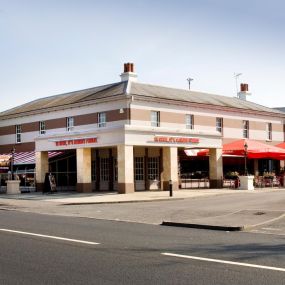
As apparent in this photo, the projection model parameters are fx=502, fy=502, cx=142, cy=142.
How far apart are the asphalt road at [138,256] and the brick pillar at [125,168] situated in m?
15.7

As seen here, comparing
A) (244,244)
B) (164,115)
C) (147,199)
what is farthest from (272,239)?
(164,115)

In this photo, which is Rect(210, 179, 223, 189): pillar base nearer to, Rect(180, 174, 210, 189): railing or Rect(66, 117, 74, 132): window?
Rect(180, 174, 210, 189): railing

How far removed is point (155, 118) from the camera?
36.8m

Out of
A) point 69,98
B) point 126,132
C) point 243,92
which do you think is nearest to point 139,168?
point 126,132

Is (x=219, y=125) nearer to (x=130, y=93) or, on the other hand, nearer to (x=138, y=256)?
(x=130, y=93)

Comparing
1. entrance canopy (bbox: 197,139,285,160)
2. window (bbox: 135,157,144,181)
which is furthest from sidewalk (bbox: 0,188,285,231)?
entrance canopy (bbox: 197,139,285,160)

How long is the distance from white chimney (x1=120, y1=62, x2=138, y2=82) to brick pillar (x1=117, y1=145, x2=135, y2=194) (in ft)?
34.3

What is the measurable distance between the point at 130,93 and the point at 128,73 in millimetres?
4487

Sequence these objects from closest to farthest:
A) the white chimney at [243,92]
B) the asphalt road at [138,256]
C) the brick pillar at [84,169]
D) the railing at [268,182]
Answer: the asphalt road at [138,256] → the brick pillar at [84,169] → the railing at [268,182] → the white chimney at [243,92]

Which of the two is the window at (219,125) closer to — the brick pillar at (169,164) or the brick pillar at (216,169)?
the brick pillar at (216,169)

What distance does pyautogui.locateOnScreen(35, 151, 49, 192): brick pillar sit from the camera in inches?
1420

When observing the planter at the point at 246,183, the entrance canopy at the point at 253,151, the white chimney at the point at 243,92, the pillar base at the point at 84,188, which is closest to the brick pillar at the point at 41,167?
the pillar base at the point at 84,188

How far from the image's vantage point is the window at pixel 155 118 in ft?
120

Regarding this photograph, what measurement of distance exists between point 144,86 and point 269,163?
15.8m
